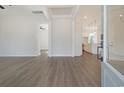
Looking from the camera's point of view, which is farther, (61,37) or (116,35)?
(61,37)

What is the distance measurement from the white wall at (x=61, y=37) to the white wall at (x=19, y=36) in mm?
1291

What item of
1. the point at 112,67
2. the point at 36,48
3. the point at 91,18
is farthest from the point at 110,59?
the point at 91,18

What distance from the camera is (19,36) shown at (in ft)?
38.4

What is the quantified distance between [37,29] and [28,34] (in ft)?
2.30

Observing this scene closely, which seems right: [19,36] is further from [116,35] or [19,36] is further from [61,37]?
[116,35]

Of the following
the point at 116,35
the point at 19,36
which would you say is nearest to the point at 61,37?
the point at 19,36

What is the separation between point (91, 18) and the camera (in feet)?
44.0

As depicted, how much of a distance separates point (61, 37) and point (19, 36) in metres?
2.69

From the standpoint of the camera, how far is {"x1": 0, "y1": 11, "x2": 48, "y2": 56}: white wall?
11.6m

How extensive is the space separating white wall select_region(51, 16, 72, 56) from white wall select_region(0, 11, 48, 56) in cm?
129

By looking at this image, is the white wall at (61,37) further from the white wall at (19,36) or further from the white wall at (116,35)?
the white wall at (116,35)

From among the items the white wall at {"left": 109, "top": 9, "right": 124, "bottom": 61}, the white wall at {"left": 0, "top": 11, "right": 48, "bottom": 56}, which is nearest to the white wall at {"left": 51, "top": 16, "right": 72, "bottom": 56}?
the white wall at {"left": 0, "top": 11, "right": 48, "bottom": 56}
